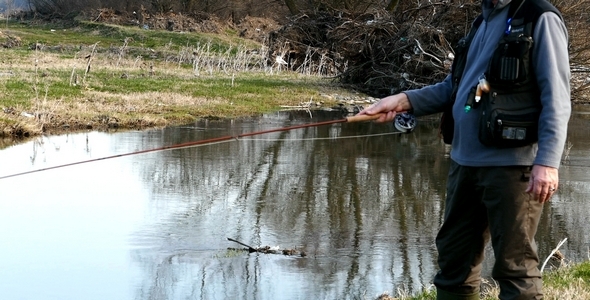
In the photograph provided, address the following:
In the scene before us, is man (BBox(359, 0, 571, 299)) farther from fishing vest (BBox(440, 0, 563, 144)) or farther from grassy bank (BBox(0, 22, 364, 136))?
grassy bank (BBox(0, 22, 364, 136))

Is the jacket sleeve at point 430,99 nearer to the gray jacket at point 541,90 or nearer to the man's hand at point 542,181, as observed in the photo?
the gray jacket at point 541,90

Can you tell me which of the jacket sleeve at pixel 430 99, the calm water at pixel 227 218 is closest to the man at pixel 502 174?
the jacket sleeve at pixel 430 99

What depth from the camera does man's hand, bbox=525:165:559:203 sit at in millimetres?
3547

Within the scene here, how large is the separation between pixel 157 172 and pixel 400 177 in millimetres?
3026

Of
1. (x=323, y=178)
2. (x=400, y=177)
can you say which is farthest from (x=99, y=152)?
(x=400, y=177)

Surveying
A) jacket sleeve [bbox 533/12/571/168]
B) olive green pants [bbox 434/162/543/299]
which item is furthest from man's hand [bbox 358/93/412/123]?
jacket sleeve [bbox 533/12/571/168]

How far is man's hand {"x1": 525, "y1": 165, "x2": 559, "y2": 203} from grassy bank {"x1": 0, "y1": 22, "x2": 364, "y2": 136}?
1019 centimetres

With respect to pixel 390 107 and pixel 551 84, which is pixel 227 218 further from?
pixel 551 84

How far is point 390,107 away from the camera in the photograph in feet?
14.1

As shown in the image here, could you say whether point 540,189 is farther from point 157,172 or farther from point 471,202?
point 157,172

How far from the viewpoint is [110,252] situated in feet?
22.4

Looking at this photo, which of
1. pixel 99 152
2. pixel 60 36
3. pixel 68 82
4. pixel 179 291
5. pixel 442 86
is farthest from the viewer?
pixel 60 36

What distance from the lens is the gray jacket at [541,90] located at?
11.7 ft

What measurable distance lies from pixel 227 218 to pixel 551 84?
5.09 meters
